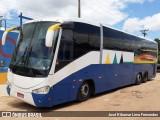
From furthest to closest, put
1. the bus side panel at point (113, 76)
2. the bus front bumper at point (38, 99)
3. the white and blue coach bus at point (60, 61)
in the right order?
the bus side panel at point (113, 76) < the white and blue coach bus at point (60, 61) < the bus front bumper at point (38, 99)

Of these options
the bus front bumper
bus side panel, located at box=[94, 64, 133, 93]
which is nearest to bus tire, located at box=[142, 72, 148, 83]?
bus side panel, located at box=[94, 64, 133, 93]

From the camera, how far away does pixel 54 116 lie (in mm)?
8398

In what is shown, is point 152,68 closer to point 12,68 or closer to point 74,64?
point 74,64

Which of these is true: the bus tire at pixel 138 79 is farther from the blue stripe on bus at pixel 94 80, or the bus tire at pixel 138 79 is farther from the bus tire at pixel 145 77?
the bus tire at pixel 145 77

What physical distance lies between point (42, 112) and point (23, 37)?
9.27 ft

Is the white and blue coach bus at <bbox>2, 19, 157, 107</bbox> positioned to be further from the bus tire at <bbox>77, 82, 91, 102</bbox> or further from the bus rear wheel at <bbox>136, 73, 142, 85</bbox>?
the bus rear wheel at <bbox>136, 73, 142, 85</bbox>

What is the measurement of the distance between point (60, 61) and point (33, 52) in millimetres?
961

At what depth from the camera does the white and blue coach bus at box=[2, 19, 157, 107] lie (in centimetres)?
866

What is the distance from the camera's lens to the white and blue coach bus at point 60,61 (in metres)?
8.66

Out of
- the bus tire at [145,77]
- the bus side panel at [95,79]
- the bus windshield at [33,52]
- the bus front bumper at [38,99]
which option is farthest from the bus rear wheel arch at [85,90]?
the bus tire at [145,77]

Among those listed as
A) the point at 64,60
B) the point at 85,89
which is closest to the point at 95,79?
the point at 85,89

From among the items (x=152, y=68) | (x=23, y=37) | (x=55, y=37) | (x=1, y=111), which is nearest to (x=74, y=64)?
(x=55, y=37)

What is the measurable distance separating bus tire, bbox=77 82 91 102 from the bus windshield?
7.40 ft

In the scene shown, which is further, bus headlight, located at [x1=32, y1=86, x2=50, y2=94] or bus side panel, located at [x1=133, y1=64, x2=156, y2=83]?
bus side panel, located at [x1=133, y1=64, x2=156, y2=83]
